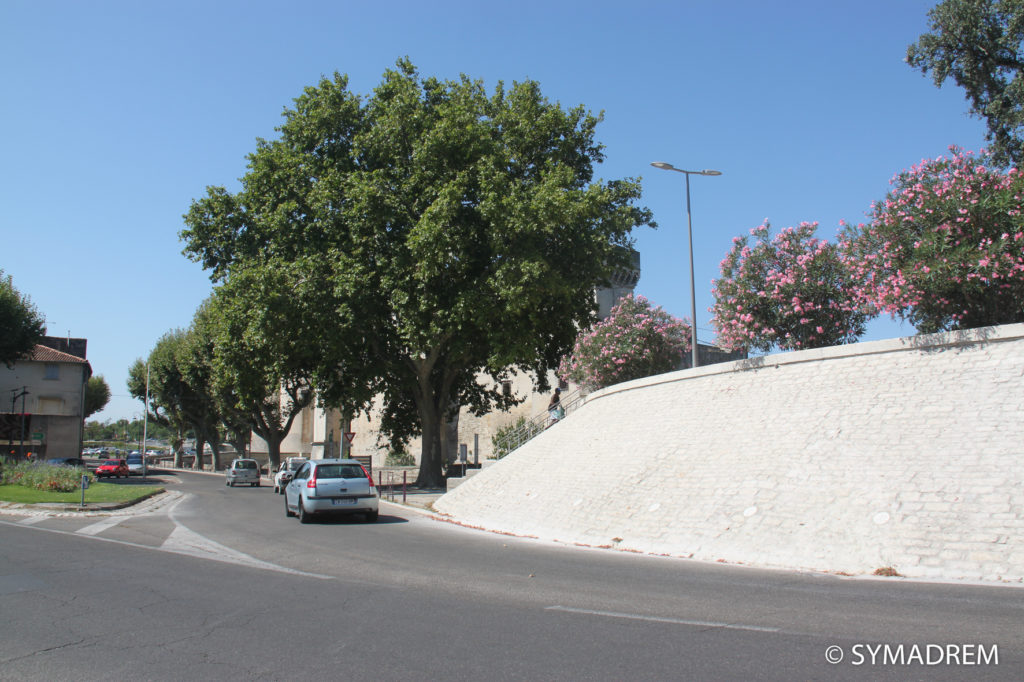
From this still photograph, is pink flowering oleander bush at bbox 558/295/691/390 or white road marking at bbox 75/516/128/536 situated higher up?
pink flowering oleander bush at bbox 558/295/691/390

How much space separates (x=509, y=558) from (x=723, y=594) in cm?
407

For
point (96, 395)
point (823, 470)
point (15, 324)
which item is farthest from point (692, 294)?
point (96, 395)

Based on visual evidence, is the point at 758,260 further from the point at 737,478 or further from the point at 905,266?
the point at 737,478

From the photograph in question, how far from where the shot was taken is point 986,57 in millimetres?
22984

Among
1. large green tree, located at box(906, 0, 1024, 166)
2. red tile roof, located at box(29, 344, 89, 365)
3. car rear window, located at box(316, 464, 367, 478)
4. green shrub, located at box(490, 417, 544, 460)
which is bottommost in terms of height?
car rear window, located at box(316, 464, 367, 478)

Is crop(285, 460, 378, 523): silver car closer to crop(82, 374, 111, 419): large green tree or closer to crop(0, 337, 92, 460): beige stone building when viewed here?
crop(0, 337, 92, 460): beige stone building

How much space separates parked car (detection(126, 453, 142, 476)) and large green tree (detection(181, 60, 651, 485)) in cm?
3319

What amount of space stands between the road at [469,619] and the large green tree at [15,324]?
39.1 meters

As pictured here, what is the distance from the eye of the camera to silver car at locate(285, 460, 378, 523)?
16547 millimetres

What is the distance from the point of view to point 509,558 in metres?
11.1

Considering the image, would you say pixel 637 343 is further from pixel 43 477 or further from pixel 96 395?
pixel 96 395

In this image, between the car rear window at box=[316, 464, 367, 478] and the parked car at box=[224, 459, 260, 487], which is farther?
the parked car at box=[224, 459, 260, 487]

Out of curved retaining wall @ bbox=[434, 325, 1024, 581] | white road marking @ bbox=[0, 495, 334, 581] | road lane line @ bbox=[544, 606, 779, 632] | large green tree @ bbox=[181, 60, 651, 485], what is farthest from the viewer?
large green tree @ bbox=[181, 60, 651, 485]

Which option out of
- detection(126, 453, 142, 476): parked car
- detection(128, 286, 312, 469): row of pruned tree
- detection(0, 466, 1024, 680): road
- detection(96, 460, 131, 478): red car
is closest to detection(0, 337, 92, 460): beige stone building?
detection(126, 453, 142, 476): parked car
